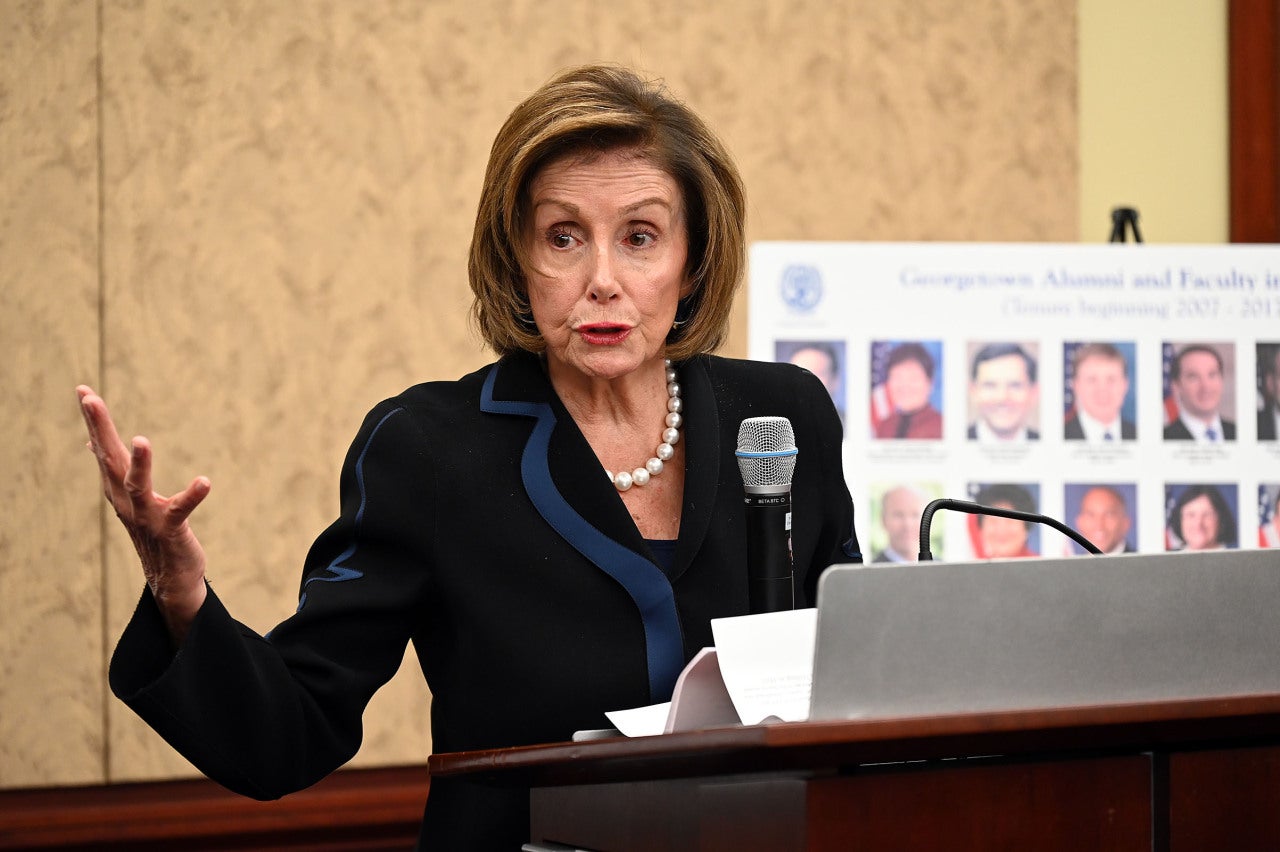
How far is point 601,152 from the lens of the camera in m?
1.78

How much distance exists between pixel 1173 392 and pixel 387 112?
2.18m

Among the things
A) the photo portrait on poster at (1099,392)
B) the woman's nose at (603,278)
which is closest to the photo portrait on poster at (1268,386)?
the photo portrait on poster at (1099,392)

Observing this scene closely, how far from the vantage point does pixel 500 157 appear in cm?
180

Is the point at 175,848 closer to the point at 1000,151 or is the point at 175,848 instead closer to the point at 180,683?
the point at 180,683

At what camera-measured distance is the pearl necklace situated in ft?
5.96

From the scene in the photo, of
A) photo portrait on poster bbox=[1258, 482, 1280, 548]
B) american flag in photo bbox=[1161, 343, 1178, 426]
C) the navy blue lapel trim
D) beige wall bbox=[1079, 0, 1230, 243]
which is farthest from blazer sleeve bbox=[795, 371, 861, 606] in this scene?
beige wall bbox=[1079, 0, 1230, 243]

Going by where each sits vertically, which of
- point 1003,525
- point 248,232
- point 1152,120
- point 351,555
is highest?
point 1152,120

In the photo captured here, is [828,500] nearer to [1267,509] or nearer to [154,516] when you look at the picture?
[154,516]

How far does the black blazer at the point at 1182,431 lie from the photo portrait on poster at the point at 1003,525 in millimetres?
377

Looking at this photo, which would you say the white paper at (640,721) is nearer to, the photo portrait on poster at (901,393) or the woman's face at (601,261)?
the woman's face at (601,261)

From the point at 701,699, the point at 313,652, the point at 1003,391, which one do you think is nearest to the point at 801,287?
the point at 1003,391

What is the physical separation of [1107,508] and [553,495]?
2130 mm

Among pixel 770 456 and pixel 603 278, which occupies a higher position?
pixel 603 278

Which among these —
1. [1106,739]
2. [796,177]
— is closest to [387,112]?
[796,177]
